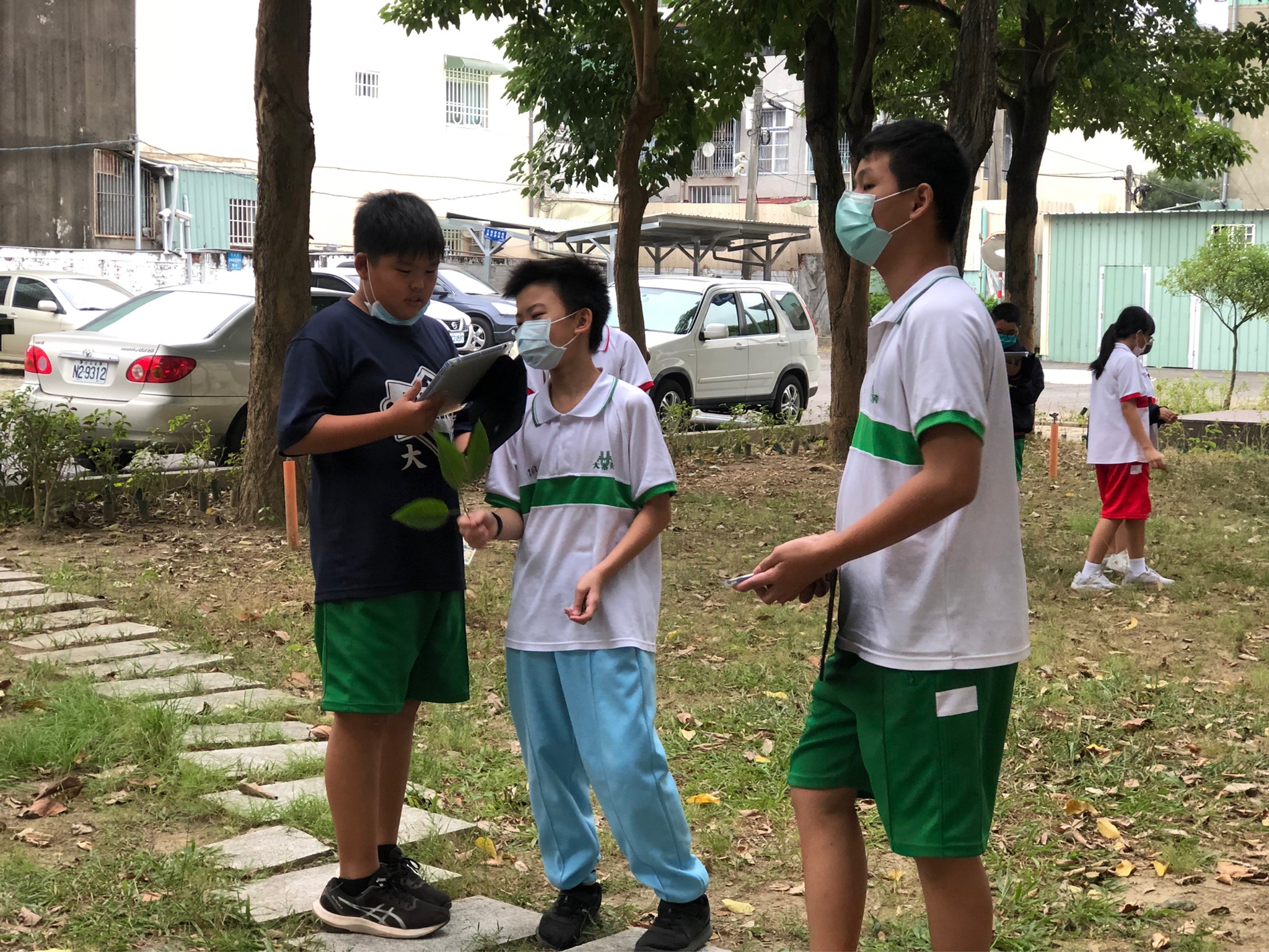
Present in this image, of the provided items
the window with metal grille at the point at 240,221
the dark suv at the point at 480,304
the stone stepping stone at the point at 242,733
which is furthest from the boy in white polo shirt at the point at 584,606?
the window with metal grille at the point at 240,221

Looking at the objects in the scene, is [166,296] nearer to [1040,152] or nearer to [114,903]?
[114,903]

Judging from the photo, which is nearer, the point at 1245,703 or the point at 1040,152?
the point at 1245,703

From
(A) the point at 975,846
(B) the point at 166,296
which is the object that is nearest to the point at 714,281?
(B) the point at 166,296

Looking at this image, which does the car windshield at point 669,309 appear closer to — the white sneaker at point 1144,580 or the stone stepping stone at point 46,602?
the white sneaker at point 1144,580

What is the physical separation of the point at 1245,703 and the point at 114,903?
14.7ft

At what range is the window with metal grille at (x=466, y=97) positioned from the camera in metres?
37.2

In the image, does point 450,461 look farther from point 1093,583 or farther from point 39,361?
point 39,361

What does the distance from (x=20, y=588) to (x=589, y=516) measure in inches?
196

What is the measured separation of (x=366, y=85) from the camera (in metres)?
35.2

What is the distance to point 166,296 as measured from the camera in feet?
36.8

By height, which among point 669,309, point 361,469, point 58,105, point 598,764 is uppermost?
point 58,105

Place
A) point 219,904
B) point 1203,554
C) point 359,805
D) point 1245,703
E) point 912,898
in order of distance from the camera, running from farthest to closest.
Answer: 1. point 1203,554
2. point 1245,703
3. point 912,898
4. point 219,904
5. point 359,805

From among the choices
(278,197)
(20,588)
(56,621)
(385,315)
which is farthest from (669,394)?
(385,315)

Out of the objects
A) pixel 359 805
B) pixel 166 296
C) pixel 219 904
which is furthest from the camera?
pixel 166 296
